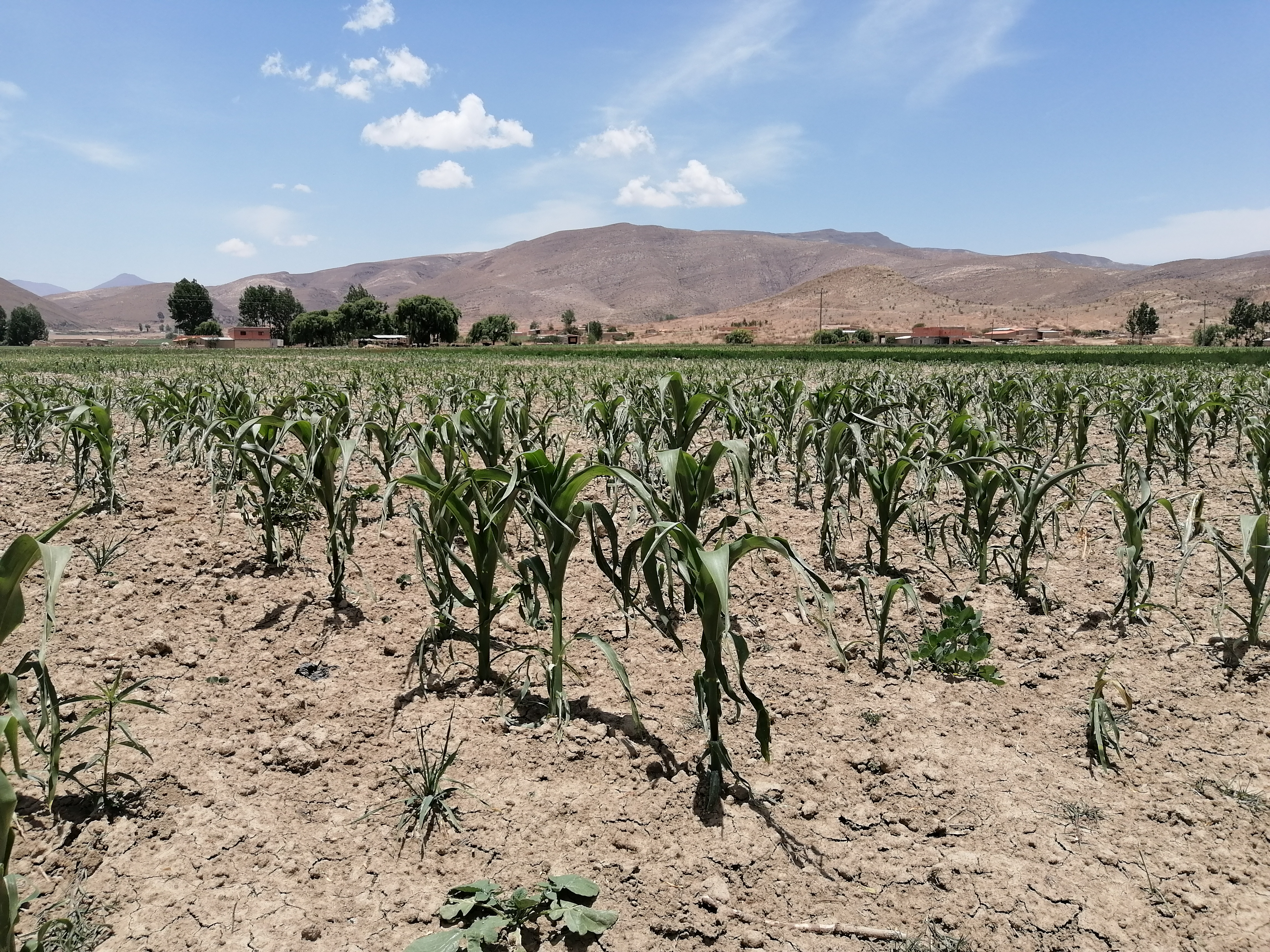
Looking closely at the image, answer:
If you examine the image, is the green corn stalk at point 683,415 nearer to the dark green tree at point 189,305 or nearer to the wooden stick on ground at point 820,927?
the wooden stick on ground at point 820,927

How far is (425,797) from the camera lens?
2.28 m

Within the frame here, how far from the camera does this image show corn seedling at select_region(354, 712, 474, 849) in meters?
2.26

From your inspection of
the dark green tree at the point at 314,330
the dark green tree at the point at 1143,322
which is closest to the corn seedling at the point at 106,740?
the dark green tree at the point at 1143,322

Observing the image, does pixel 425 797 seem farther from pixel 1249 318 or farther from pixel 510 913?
pixel 1249 318

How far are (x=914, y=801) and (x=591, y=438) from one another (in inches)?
226

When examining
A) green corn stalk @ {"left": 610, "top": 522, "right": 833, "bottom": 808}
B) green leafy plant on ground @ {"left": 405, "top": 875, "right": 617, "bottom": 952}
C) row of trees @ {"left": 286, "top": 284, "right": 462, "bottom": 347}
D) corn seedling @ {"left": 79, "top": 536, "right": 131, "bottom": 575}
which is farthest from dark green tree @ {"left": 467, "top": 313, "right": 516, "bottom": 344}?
green leafy plant on ground @ {"left": 405, "top": 875, "right": 617, "bottom": 952}

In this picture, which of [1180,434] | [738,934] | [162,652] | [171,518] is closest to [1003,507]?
[1180,434]

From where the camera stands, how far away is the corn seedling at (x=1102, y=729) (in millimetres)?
2551

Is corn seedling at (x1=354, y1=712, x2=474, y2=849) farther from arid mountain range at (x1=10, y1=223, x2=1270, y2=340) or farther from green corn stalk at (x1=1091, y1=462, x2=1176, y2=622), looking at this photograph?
arid mountain range at (x1=10, y1=223, x2=1270, y2=340)

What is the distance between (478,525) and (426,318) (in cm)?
9939

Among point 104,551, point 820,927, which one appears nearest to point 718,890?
point 820,927

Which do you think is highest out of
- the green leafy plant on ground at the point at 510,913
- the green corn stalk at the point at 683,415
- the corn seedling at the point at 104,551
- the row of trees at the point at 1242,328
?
the row of trees at the point at 1242,328

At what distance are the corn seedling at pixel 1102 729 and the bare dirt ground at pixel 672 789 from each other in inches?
2.3

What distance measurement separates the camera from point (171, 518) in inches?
187
